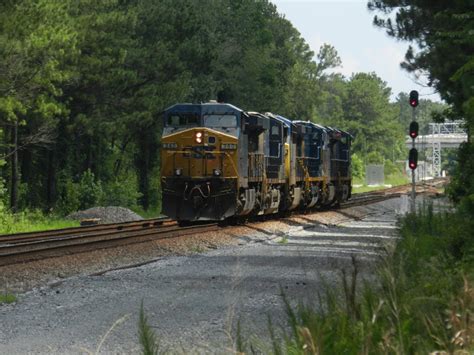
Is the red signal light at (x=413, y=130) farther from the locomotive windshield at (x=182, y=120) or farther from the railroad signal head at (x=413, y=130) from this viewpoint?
the locomotive windshield at (x=182, y=120)

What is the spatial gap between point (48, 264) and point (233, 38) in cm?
6130

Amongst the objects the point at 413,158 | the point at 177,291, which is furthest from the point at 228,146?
the point at 177,291

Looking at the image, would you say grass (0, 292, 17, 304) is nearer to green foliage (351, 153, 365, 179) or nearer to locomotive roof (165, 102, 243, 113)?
locomotive roof (165, 102, 243, 113)

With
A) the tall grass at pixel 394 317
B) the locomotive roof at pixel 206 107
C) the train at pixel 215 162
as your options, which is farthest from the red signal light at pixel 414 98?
the tall grass at pixel 394 317

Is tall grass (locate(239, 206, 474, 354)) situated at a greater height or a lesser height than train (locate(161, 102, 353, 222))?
lesser

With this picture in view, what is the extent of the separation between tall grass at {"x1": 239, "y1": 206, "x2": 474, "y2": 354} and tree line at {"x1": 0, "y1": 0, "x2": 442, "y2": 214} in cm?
2133

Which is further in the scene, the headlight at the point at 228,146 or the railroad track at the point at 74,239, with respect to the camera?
the headlight at the point at 228,146

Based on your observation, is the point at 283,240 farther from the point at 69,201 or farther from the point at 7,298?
the point at 69,201

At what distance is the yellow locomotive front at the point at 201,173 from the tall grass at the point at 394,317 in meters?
14.4

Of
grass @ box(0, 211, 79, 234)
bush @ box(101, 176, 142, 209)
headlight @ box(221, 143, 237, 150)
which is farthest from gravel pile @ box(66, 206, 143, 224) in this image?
bush @ box(101, 176, 142, 209)

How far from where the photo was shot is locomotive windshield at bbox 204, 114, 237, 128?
25.4 meters

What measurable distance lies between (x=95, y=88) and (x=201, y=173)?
63.7 feet

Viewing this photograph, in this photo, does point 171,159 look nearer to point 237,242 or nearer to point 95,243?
point 237,242

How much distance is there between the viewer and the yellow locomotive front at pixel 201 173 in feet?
81.3
